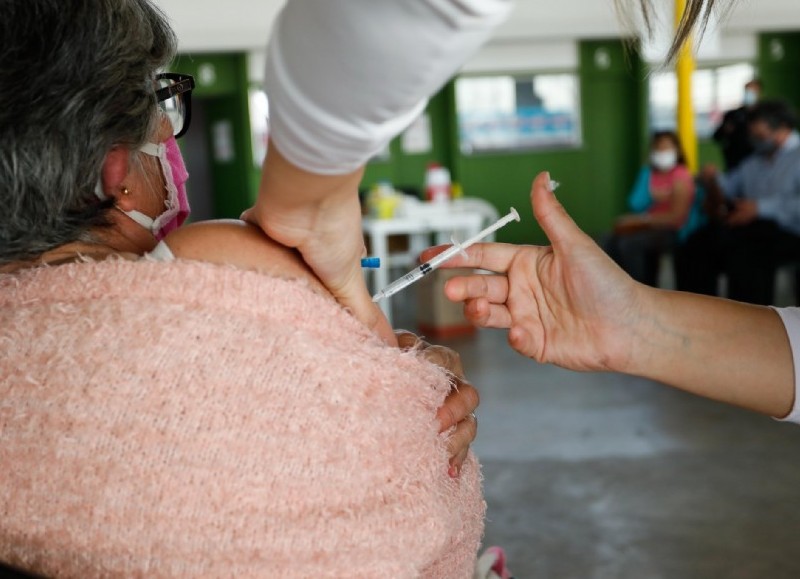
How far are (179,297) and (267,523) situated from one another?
24cm

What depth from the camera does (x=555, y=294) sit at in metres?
1.32

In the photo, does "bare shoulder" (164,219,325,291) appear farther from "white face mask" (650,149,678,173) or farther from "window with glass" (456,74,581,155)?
"window with glass" (456,74,581,155)

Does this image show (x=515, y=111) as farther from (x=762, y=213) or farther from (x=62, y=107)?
(x=62, y=107)

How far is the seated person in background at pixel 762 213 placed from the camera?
548cm

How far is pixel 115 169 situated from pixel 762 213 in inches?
210

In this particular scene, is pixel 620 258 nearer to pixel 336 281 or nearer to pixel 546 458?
pixel 546 458

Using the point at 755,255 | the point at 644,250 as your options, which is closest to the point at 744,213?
the point at 755,255

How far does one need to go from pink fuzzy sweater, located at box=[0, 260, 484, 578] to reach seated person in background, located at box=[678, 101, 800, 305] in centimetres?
505

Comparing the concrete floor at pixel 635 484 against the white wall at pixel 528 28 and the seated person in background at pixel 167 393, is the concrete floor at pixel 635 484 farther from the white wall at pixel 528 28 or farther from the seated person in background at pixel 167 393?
the white wall at pixel 528 28

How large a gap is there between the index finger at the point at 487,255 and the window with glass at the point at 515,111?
388 inches

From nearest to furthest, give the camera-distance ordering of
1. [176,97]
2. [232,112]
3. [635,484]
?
[176,97], [635,484], [232,112]

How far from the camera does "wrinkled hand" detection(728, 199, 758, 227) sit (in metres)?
5.58

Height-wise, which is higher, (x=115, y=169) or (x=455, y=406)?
(x=115, y=169)

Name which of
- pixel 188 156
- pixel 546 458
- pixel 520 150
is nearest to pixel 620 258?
pixel 546 458
